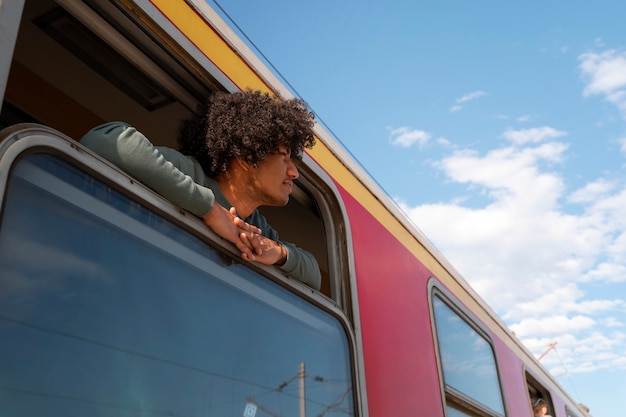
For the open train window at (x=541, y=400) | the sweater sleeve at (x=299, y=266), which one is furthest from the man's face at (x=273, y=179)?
the open train window at (x=541, y=400)

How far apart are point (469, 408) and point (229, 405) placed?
180cm

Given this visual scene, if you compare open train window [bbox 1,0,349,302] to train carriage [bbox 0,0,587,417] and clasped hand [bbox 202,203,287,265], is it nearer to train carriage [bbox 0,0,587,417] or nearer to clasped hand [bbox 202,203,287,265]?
train carriage [bbox 0,0,587,417]

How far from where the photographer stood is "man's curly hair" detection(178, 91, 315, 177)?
166 centimetres

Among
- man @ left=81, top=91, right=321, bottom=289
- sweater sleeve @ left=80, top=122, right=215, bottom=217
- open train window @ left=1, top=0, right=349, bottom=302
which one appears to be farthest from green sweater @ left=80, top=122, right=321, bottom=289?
Answer: open train window @ left=1, top=0, right=349, bottom=302

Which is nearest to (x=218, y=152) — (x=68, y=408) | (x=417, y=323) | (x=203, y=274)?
(x=203, y=274)

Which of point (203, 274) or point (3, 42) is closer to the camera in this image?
point (3, 42)

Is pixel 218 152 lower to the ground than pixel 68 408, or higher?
higher

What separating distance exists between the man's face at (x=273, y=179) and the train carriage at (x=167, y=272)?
0.22 meters

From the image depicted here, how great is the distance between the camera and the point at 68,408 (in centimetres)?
97

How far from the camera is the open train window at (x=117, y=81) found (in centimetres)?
146

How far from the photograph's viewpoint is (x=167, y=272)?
1.26 meters

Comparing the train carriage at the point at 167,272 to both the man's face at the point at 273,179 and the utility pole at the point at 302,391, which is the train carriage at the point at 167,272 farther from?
the man's face at the point at 273,179

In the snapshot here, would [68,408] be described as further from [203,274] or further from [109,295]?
[203,274]

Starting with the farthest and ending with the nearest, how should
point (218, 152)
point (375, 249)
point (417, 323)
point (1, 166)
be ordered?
point (417, 323), point (375, 249), point (218, 152), point (1, 166)
